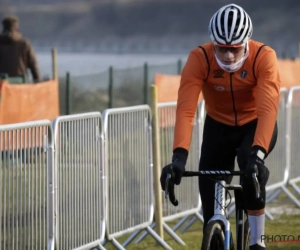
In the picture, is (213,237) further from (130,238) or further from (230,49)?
(130,238)

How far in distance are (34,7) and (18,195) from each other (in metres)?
78.4

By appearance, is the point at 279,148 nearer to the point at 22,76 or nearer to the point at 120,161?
the point at 120,161

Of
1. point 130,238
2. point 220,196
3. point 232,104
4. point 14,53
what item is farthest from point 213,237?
point 14,53

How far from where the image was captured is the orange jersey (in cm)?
684

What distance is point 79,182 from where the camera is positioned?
870 cm

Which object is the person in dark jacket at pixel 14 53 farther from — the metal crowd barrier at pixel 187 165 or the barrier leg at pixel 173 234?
the barrier leg at pixel 173 234

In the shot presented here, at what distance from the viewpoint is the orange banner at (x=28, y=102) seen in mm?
13914

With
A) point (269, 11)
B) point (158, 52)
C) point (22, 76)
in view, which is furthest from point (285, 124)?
point (269, 11)

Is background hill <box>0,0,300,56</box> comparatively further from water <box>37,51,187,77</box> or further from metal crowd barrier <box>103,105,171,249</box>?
metal crowd barrier <box>103,105,171,249</box>

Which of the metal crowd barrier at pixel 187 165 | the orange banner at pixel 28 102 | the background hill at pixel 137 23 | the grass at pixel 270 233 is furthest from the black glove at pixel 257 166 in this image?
the background hill at pixel 137 23

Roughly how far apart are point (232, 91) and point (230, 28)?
60cm

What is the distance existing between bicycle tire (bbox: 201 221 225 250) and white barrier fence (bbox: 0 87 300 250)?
1839mm

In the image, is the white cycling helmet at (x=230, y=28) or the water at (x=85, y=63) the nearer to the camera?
the white cycling helmet at (x=230, y=28)

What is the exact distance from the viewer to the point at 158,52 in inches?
2422
